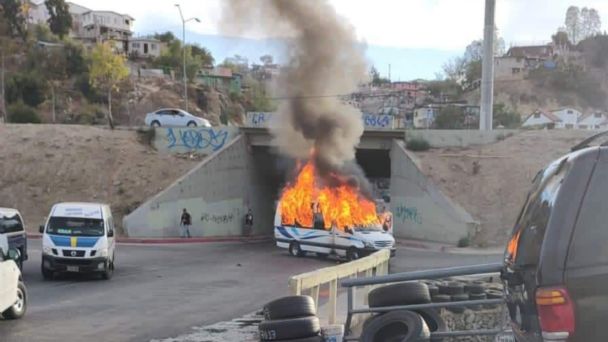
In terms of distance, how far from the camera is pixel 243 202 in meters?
40.4

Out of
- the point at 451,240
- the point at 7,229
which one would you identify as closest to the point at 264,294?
the point at 7,229

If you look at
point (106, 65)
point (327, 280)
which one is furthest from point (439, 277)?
point (106, 65)

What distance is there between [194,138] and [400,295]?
114ft

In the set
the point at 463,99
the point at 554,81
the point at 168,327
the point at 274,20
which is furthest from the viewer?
the point at 554,81

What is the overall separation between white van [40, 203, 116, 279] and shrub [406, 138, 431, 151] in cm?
2164

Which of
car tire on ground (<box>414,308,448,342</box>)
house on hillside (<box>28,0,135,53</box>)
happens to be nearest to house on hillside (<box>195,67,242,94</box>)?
house on hillside (<box>28,0,135,53</box>)

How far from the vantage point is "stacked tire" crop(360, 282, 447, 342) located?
629 cm

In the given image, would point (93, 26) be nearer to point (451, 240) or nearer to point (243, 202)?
point (243, 202)

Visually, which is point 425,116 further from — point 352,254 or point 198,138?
point 352,254

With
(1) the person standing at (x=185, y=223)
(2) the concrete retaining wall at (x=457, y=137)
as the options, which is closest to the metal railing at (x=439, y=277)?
(1) the person standing at (x=185, y=223)

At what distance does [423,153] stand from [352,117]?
7294 millimetres

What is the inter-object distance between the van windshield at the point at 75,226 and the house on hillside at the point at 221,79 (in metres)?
80.2

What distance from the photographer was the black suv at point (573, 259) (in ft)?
11.5

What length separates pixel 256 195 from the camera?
42.2m
